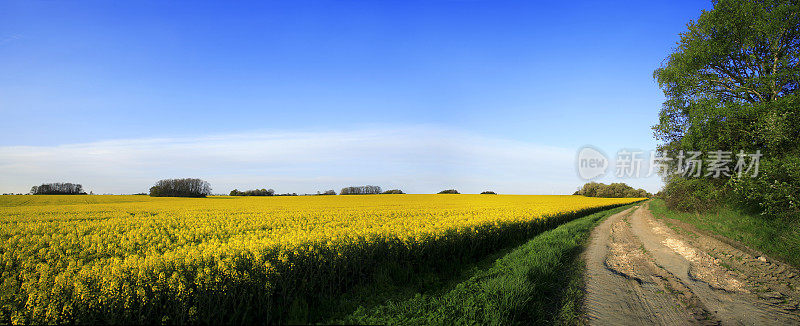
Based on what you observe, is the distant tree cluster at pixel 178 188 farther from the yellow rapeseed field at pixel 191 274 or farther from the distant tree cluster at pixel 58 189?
the yellow rapeseed field at pixel 191 274

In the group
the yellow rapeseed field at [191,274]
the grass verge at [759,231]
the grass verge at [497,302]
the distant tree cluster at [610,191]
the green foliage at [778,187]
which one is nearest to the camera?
the yellow rapeseed field at [191,274]

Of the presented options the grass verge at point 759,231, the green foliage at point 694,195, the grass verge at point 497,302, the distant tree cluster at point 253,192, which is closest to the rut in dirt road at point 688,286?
the grass verge at point 497,302

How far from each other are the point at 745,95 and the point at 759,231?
29.2 feet

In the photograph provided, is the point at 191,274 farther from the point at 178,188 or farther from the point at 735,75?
the point at 178,188

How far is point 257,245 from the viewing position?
752 cm

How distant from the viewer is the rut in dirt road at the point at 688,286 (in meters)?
5.79

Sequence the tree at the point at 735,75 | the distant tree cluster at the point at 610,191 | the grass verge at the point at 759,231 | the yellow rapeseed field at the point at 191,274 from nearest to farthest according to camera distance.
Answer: the yellow rapeseed field at the point at 191,274, the grass verge at the point at 759,231, the tree at the point at 735,75, the distant tree cluster at the point at 610,191

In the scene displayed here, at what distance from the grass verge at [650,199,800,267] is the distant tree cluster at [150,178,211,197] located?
266 ft

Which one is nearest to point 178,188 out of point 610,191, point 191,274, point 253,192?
point 253,192

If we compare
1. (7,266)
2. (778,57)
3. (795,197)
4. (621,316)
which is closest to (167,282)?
(7,266)

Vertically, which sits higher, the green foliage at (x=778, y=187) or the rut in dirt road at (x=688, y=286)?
the green foliage at (x=778, y=187)

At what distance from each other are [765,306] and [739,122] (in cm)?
1318

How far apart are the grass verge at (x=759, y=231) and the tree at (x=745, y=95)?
60cm

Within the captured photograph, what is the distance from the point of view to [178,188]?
7381 centimetres
